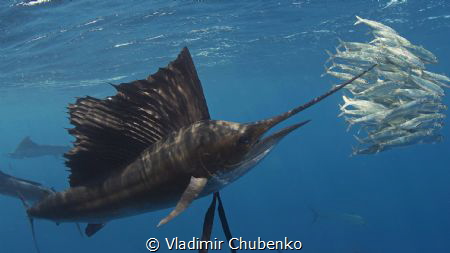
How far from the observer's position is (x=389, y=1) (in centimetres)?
1504

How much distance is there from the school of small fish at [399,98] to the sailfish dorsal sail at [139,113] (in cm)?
454

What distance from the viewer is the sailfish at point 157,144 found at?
2305 mm

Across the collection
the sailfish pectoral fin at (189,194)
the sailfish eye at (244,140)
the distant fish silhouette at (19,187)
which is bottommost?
the distant fish silhouette at (19,187)

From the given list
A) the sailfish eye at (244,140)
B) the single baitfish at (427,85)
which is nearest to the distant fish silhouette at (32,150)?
the single baitfish at (427,85)

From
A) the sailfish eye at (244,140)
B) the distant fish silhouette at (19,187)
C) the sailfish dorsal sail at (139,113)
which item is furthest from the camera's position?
the distant fish silhouette at (19,187)

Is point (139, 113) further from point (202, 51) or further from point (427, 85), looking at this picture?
point (202, 51)

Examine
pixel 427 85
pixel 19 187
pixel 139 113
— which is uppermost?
pixel 139 113

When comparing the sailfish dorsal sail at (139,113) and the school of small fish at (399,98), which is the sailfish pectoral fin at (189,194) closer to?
the sailfish dorsal sail at (139,113)

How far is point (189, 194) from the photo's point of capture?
2139mm

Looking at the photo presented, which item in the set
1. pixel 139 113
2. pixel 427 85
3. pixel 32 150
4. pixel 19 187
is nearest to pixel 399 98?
pixel 427 85

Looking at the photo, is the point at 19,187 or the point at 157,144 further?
the point at 19,187

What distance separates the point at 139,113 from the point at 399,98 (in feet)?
17.6

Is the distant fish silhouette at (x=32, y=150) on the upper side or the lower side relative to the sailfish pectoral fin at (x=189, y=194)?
lower

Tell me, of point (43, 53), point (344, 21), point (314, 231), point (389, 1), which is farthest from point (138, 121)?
point (314, 231)
